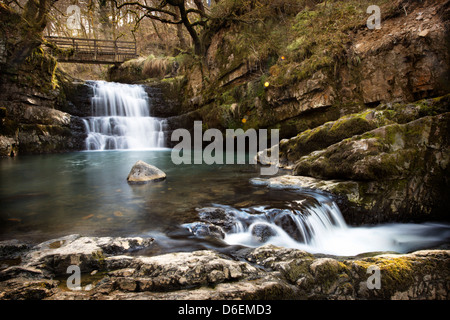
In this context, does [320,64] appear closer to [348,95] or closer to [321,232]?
[348,95]

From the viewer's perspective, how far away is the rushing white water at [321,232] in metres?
3.24

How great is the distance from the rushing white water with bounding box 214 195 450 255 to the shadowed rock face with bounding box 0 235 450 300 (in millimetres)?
884

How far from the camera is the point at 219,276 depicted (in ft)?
6.73

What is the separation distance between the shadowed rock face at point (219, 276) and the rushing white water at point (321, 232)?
88 centimetres

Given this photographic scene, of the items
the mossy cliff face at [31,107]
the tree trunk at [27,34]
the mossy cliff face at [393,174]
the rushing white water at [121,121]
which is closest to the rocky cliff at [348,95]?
the mossy cliff face at [393,174]

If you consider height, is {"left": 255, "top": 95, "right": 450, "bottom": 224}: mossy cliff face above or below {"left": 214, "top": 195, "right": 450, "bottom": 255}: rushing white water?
above

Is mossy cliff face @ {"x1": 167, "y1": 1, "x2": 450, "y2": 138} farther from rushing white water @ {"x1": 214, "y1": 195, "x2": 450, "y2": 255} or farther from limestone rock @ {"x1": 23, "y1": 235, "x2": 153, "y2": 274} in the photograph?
limestone rock @ {"x1": 23, "y1": 235, "x2": 153, "y2": 274}

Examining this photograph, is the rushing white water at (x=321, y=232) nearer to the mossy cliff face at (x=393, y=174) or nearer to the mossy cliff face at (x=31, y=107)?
the mossy cliff face at (x=393, y=174)

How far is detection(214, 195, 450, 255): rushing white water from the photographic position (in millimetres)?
3236

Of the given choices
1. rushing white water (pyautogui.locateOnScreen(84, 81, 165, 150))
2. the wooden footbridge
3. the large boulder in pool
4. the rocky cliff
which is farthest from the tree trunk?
the large boulder in pool

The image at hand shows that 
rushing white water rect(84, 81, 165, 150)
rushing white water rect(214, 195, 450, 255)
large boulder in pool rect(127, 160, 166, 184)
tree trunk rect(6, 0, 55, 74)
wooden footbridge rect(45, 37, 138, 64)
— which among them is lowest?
rushing white water rect(214, 195, 450, 255)

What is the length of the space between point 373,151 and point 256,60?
28.8ft

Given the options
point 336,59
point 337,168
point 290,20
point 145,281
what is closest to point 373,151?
point 337,168

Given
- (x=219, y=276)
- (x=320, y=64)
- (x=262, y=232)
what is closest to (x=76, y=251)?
(x=219, y=276)
